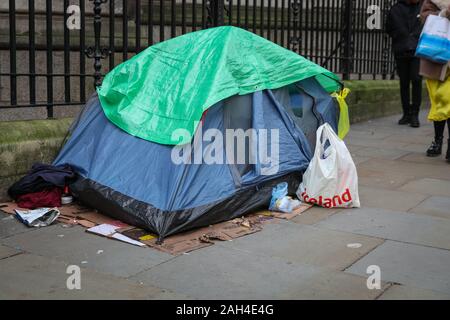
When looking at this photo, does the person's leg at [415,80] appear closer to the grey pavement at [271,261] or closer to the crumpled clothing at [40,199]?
the grey pavement at [271,261]

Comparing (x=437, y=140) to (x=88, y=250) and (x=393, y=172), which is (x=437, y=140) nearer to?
(x=393, y=172)

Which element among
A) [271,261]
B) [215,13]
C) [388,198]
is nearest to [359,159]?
[388,198]

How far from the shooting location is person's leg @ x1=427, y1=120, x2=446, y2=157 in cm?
714

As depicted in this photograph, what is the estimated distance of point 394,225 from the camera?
4660mm

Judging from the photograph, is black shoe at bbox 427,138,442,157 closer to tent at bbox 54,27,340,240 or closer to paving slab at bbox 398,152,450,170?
paving slab at bbox 398,152,450,170

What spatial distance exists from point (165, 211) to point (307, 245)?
998 mm

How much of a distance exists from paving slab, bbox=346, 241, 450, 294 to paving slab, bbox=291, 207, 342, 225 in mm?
688

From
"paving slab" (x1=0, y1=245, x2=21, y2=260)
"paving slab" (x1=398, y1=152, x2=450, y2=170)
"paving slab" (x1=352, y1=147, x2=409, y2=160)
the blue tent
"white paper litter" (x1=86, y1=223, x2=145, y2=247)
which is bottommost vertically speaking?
"paving slab" (x1=352, y1=147, x2=409, y2=160)

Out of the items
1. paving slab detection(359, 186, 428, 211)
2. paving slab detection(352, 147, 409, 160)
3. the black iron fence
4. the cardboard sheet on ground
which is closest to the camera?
the cardboard sheet on ground

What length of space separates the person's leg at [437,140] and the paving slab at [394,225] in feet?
8.18

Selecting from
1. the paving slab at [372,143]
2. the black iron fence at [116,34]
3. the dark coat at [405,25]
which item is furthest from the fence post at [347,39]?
the paving slab at [372,143]

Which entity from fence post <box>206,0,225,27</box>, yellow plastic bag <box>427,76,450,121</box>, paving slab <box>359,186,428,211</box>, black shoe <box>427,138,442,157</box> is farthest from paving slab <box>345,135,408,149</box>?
fence post <box>206,0,225,27</box>

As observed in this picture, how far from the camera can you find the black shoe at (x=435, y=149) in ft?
24.0

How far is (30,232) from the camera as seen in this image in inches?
173
